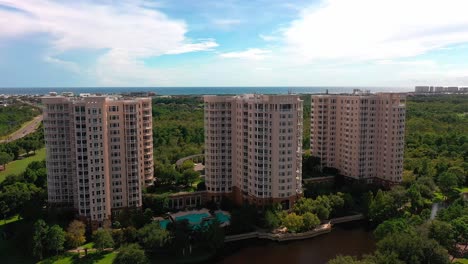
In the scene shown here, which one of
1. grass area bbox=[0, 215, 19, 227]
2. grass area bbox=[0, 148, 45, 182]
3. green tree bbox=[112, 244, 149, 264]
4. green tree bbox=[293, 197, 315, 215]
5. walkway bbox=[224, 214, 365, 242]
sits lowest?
walkway bbox=[224, 214, 365, 242]

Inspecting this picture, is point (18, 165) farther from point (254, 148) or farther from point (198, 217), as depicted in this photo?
point (254, 148)

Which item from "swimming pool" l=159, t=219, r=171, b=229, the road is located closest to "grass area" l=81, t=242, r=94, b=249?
"swimming pool" l=159, t=219, r=171, b=229

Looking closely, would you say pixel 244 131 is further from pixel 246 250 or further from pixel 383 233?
pixel 383 233

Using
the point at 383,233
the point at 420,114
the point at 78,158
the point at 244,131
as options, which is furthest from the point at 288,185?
the point at 420,114

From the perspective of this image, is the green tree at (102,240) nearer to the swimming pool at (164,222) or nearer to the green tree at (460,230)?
the swimming pool at (164,222)

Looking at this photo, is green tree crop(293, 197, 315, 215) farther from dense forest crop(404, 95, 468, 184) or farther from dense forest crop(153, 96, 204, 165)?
dense forest crop(153, 96, 204, 165)

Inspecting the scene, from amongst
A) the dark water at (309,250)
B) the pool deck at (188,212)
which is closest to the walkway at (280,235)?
the dark water at (309,250)

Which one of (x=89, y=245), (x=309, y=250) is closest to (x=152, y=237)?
(x=89, y=245)
